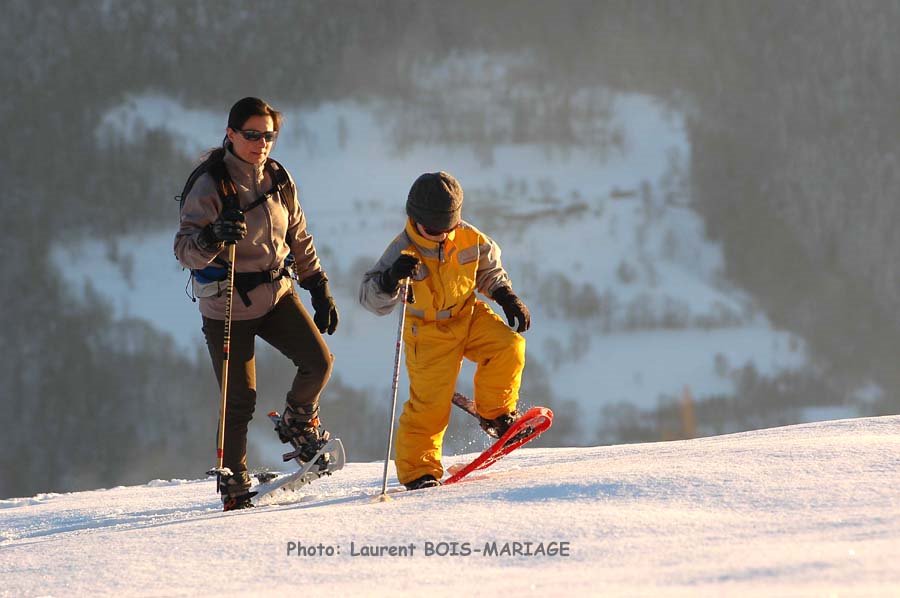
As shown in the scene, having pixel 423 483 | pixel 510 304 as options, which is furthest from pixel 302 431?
pixel 510 304

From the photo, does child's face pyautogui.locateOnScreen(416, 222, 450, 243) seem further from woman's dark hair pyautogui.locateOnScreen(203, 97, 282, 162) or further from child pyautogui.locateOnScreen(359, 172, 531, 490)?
woman's dark hair pyautogui.locateOnScreen(203, 97, 282, 162)

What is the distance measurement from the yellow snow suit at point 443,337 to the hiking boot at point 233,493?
66 cm

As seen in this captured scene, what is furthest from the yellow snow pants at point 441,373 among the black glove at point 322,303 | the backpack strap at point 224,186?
the backpack strap at point 224,186

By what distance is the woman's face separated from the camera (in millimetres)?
4164

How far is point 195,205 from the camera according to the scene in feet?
13.5

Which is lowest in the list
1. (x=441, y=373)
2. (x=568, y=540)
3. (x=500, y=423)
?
(x=568, y=540)

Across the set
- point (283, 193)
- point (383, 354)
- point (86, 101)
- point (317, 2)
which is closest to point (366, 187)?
point (383, 354)

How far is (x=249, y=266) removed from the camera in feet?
14.0

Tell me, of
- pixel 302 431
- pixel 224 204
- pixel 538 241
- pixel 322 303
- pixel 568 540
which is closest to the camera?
pixel 568 540

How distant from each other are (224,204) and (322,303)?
65 cm

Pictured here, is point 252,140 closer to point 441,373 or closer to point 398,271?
point 398,271

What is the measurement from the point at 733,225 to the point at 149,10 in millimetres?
11561

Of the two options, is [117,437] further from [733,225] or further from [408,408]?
[408,408]

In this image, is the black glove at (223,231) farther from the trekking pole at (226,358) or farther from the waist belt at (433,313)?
the waist belt at (433,313)
